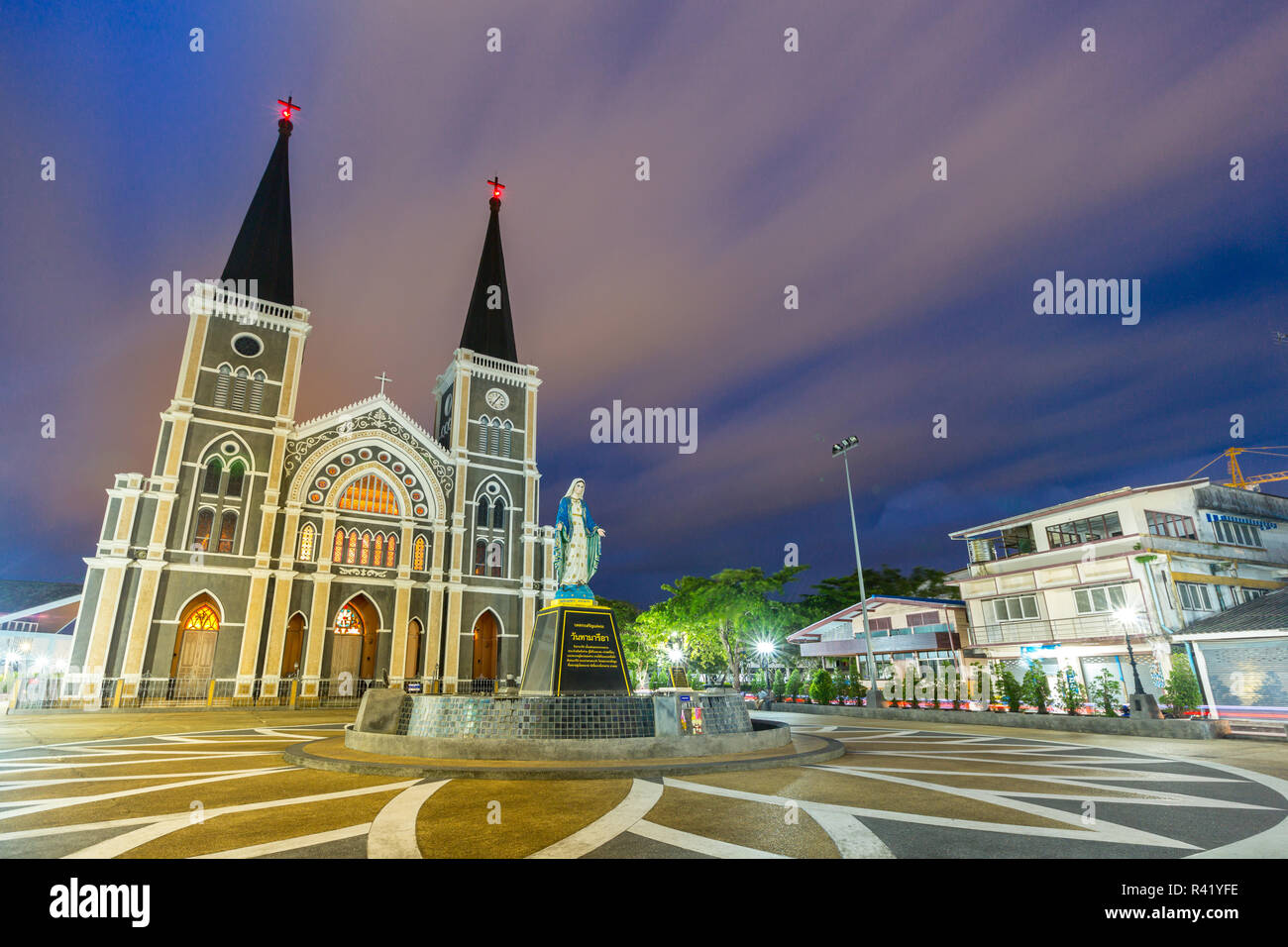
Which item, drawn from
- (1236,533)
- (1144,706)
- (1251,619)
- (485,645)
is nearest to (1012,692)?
(1144,706)

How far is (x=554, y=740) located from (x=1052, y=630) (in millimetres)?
25886

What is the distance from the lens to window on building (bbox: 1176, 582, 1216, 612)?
78.3 ft

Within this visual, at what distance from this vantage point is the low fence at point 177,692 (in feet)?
82.4

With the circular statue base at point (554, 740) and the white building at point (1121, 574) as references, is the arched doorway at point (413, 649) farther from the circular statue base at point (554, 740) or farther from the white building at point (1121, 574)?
the white building at point (1121, 574)

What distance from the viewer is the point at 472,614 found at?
36.2 meters

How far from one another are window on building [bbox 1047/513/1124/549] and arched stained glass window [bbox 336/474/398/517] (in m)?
35.4

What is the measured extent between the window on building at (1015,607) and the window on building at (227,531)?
128ft

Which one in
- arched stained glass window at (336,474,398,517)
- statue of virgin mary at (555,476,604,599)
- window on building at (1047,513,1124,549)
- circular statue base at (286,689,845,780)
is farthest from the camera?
arched stained glass window at (336,474,398,517)

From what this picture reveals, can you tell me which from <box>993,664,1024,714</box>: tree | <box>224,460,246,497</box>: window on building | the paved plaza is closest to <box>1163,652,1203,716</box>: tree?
<box>993,664,1024,714</box>: tree

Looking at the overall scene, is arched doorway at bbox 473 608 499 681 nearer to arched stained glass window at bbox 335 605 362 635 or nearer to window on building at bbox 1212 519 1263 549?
arched stained glass window at bbox 335 605 362 635

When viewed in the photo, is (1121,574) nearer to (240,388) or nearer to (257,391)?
(257,391)
